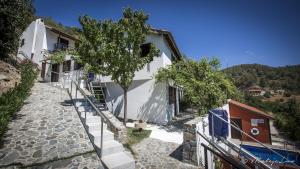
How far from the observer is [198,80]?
13.5 metres

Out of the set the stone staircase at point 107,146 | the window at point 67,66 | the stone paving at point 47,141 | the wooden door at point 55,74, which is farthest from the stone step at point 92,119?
the wooden door at point 55,74

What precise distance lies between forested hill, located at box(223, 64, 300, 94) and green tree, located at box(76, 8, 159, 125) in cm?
5903

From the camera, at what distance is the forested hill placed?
63.9 metres

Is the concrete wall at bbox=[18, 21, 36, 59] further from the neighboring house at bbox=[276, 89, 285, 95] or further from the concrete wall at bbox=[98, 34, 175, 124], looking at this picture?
the neighboring house at bbox=[276, 89, 285, 95]

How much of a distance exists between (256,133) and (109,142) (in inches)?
693

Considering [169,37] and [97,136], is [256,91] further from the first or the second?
[97,136]

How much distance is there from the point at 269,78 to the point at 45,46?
8639 centimetres

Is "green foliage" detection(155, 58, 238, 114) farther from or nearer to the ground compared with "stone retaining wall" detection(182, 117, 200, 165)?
farther from the ground

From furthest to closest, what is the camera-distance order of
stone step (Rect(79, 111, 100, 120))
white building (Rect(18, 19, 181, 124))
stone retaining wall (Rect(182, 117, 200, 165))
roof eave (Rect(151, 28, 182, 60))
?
roof eave (Rect(151, 28, 182, 60))
white building (Rect(18, 19, 181, 124))
stone step (Rect(79, 111, 100, 120))
stone retaining wall (Rect(182, 117, 200, 165))

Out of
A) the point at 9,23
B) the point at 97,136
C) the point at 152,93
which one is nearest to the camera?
the point at 97,136

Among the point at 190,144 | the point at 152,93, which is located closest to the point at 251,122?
the point at 152,93

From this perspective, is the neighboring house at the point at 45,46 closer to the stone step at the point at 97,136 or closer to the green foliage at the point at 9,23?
the green foliage at the point at 9,23

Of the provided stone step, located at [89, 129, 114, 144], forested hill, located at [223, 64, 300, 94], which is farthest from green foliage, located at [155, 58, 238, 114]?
forested hill, located at [223, 64, 300, 94]

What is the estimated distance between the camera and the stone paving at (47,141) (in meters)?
5.64
